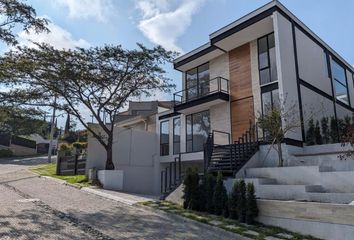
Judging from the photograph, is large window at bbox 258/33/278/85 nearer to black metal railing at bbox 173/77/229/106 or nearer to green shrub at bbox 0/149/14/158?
black metal railing at bbox 173/77/229/106

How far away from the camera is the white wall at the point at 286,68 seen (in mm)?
13680

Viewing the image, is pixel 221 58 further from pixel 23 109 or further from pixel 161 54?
pixel 23 109

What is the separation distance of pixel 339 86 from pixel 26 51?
16961mm

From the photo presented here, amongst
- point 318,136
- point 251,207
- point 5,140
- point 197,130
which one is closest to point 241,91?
point 197,130

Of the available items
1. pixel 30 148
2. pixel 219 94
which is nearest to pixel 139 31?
pixel 219 94

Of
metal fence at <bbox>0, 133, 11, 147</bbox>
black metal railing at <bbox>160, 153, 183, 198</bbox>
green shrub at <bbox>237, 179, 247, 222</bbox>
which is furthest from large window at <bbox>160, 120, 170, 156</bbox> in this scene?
metal fence at <bbox>0, 133, 11, 147</bbox>

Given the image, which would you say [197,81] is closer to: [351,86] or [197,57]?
[197,57]

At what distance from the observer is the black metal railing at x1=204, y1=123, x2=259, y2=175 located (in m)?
11.6

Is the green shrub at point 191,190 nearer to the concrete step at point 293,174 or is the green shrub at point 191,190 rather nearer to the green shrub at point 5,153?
the concrete step at point 293,174

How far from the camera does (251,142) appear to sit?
43.9 ft

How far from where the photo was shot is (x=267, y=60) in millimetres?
15344

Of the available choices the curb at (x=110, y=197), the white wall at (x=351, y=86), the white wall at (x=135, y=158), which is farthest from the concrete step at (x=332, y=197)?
the white wall at (x=351, y=86)

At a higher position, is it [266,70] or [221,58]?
[221,58]

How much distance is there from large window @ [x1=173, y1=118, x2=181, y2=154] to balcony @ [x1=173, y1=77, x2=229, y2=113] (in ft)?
4.39
